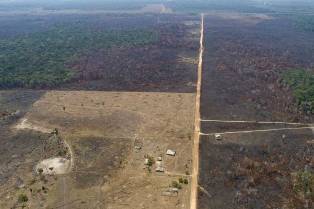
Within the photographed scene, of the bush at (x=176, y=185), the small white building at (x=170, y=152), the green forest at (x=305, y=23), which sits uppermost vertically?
the green forest at (x=305, y=23)

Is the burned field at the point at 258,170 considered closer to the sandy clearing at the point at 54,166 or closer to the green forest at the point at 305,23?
the sandy clearing at the point at 54,166

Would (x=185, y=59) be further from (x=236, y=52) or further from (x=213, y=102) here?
(x=213, y=102)

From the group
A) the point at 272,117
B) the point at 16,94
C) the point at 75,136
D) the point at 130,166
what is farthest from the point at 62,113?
the point at 272,117

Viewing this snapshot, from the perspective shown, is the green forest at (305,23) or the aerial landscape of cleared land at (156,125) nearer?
the aerial landscape of cleared land at (156,125)

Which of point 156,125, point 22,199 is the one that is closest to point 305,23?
point 156,125

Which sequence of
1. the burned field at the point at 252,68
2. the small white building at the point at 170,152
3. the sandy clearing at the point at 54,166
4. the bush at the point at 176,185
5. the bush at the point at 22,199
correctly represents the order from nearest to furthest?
the bush at the point at 22,199 → the bush at the point at 176,185 → the sandy clearing at the point at 54,166 → the small white building at the point at 170,152 → the burned field at the point at 252,68

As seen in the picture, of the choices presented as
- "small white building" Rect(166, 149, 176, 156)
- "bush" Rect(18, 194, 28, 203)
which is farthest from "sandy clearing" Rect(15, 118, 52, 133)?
"small white building" Rect(166, 149, 176, 156)

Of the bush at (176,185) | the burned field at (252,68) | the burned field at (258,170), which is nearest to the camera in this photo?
the burned field at (258,170)

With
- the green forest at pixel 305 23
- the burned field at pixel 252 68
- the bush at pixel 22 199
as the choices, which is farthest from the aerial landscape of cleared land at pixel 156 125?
the green forest at pixel 305 23
